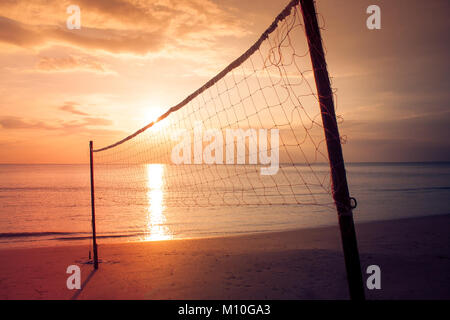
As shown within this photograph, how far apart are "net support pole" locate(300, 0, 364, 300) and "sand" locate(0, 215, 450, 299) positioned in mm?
2441

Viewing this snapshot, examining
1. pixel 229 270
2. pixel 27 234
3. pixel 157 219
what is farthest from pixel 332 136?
pixel 157 219

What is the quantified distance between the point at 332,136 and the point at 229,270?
427 cm

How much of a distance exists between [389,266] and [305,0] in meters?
5.38

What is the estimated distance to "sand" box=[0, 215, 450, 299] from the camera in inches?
188

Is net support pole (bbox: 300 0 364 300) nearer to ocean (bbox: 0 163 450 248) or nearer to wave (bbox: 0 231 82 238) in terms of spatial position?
ocean (bbox: 0 163 450 248)

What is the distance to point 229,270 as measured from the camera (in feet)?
19.3

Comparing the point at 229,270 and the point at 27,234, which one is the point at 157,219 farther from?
the point at 229,270

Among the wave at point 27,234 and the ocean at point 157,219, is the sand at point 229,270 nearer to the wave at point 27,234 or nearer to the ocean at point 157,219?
the ocean at point 157,219

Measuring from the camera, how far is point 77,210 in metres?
17.3

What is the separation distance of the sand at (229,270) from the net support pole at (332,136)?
8.01 feet

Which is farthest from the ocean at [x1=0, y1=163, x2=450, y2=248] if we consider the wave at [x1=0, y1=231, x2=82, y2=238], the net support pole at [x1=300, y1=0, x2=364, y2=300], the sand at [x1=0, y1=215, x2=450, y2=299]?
the net support pole at [x1=300, y1=0, x2=364, y2=300]

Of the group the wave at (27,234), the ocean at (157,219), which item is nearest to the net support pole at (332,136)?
the ocean at (157,219)

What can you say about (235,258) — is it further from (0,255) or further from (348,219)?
(0,255)

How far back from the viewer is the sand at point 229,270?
4.77m
